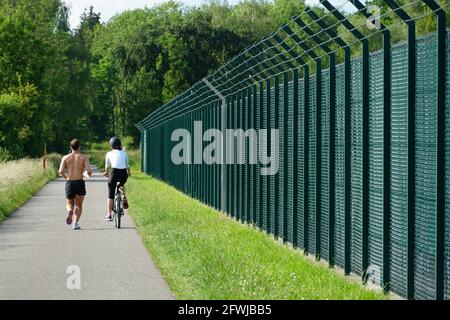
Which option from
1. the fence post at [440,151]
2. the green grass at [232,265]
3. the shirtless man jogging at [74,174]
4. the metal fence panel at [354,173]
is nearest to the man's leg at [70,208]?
the shirtless man jogging at [74,174]

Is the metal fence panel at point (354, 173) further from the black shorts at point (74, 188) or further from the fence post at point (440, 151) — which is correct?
the black shorts at point (74, 188)

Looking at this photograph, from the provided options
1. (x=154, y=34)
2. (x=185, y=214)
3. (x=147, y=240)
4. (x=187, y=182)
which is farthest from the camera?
(x=154, y=34)

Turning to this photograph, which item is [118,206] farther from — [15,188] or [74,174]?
[15,188]

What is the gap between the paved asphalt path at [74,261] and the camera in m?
10.2

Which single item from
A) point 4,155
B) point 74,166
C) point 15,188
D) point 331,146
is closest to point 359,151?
point 331,146

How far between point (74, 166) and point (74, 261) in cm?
578

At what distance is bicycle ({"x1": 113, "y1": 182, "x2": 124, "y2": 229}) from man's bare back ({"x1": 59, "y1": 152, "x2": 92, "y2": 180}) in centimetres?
73

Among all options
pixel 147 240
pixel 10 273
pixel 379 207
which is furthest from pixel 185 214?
pixel 379 207

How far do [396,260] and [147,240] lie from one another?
6622 mm

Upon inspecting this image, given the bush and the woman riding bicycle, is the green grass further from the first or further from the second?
the bush

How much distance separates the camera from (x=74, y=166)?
61.5 ft

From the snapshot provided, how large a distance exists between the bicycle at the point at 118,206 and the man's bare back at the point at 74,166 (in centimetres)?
73

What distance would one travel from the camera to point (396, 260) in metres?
9.67
